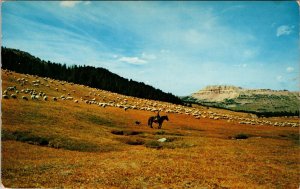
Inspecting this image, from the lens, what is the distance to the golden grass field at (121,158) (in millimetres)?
14438

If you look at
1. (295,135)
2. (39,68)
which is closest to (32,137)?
(295,135)

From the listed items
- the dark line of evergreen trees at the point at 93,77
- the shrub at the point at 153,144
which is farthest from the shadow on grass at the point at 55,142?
the dark line of evergreen trees at the point at 93,77

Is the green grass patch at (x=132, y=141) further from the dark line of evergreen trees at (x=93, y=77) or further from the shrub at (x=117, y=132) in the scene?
the dark line of evergreen trees at (x=93, y=77)

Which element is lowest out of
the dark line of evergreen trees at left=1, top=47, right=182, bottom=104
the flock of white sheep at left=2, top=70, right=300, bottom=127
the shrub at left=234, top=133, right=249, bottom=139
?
the shrub at left=234, top=133, right=249, bottom=139

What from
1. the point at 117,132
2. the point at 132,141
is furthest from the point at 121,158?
the point at 117,132

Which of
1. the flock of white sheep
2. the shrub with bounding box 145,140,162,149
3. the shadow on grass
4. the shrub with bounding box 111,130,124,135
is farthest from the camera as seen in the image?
the flock of white sheep

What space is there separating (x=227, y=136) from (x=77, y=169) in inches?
703

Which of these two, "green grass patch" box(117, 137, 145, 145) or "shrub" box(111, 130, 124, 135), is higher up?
"shrub" box(111, 130, 124, 135)

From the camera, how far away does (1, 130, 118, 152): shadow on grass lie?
66.8 ft

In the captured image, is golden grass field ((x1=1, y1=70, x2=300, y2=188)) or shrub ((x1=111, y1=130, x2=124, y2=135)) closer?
golden grass field ((x1=1, y1=70, x2=300, y2=188))

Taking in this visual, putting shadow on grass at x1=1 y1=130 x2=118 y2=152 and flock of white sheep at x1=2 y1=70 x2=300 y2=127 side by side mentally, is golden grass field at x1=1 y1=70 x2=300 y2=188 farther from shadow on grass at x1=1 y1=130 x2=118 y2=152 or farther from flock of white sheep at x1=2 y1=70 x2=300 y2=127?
flock of white sheep at x1=2 y1=70 x2=300 y2=127

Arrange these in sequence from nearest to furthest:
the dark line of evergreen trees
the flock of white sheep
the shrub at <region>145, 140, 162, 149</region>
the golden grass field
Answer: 1. the golden grass field
2. the shrub at <region>145, 140, 162, 149</region>
3. the flock of white sheep
4. the dark line of evergreen trees

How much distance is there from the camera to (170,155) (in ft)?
62.6

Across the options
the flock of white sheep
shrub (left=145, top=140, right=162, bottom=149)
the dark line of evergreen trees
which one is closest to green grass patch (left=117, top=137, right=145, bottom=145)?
shrub (left=145, top=140, right=162, bottom=149)
